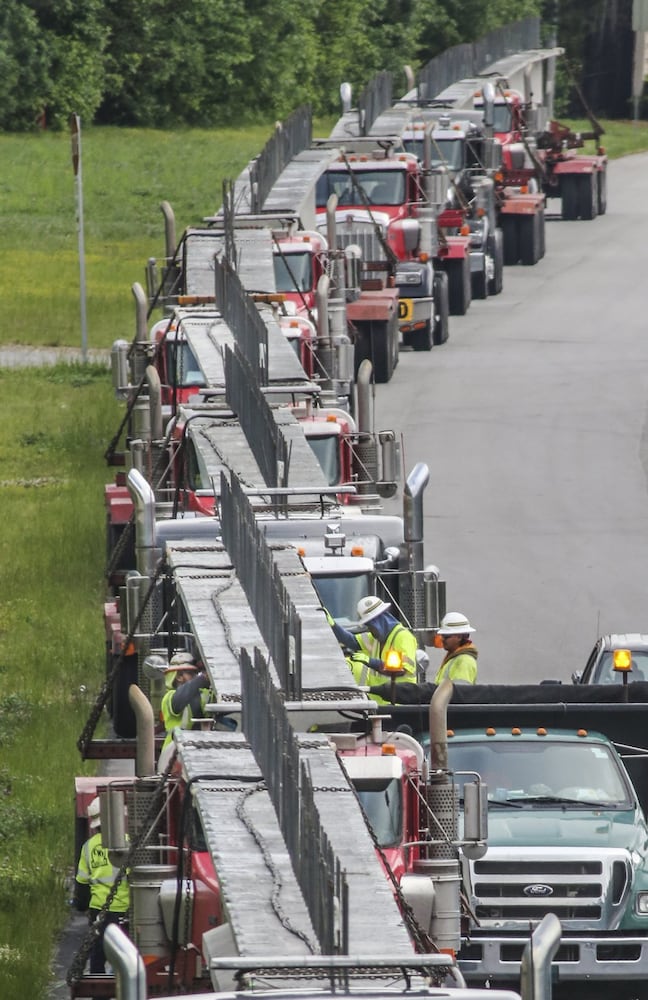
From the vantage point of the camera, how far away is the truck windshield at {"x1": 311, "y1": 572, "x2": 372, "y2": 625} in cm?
1842

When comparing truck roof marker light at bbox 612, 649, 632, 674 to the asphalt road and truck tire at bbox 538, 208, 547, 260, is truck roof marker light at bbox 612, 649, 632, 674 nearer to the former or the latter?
the asphalt road

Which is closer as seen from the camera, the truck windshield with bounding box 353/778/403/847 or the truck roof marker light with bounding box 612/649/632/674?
the truck windshield with bounding box 353/778/403/847

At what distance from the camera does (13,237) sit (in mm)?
51562

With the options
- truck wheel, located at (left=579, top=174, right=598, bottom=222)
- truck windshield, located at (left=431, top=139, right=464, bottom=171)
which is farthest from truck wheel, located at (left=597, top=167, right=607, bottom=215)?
truck windshield, located at (left=431, top=139, right=464, bottom=171)

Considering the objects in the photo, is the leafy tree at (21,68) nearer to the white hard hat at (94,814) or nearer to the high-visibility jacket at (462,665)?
the high-visibility jacket at (462,665)

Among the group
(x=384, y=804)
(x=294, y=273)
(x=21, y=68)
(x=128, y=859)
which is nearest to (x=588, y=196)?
(x=294, y=273)

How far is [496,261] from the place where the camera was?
142ft

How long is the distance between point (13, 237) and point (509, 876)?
38.5 metres

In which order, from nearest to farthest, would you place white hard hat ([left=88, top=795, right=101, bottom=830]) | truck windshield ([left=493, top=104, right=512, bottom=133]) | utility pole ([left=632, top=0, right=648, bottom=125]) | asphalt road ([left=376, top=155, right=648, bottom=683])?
1. white hard hat ([left=88, top=795, right=101, bottom=830])
2. asphalt road ([left=376, top=155, right=648, bottom=683])
3. truck windshield ([left=493, top=104, right=512, bottom=133])
4. utility pole ([left=632, top=0, right=648, bottom=125])

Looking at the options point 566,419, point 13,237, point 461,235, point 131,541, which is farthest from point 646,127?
point 131,541

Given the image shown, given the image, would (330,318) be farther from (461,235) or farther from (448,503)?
(461,235)

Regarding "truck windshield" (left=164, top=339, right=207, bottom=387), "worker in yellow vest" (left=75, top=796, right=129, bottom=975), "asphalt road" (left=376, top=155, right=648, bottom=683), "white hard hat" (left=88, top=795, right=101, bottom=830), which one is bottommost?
"asphalt road" (left=376, top=155, right=648, bottom=683)

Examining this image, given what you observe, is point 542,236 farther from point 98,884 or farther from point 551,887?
point 98,884

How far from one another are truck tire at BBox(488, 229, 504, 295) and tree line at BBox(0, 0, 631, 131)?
94.7ft
